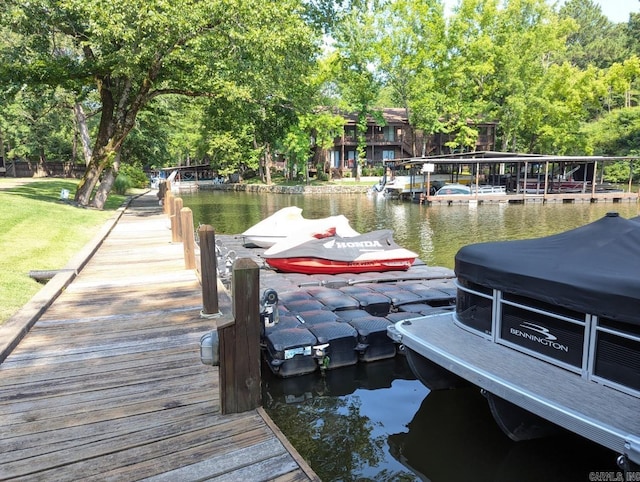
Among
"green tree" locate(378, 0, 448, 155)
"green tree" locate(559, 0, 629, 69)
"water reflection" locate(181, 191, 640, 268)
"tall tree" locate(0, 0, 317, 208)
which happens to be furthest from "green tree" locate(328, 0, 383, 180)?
"green tree" locate(559, 0, 629, 69)

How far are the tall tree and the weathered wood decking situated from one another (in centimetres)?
1167

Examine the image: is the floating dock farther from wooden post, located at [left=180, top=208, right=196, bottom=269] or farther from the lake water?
wooden post, located at [left=180, top=208, right=196, bottom=269]

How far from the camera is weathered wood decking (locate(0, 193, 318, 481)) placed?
3475 mm

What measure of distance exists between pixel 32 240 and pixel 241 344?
31.4 feet

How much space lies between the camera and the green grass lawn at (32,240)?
7.58 meters

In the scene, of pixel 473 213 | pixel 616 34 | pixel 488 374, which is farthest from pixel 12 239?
pixel 616 34

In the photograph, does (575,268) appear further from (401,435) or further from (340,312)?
(340,312)

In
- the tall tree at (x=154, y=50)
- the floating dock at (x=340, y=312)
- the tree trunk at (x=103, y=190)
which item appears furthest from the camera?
the tree trunk at (x=103, y=190)

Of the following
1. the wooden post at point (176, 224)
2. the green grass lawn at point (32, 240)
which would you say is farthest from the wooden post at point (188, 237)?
the wooden post at point (176, 224)

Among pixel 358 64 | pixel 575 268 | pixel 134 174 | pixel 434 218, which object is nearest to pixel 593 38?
pixel 358 64

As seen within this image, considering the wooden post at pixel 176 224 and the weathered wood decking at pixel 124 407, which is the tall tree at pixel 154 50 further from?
the weathered wood decking at pixel 124 407

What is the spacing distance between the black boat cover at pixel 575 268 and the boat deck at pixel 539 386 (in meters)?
0.73

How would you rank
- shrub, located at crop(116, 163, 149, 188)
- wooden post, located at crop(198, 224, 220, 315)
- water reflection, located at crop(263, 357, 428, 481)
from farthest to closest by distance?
shrub, located at crop(116, 163, 149, 188), wooden post, located at crop(198, 224, 220, 315), water reflection, located at crop(263, 357, 428, 481)

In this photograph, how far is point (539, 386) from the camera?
4.55 meters
